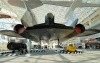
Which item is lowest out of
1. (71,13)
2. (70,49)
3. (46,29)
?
(70,49)

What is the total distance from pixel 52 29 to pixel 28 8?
2.41 m

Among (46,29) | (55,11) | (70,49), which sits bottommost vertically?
(70,49)

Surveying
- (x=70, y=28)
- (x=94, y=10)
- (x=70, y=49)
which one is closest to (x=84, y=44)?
(x=94, y=10)

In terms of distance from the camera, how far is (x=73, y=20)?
12.9 metres

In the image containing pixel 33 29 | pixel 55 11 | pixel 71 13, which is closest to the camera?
pixel 71 13

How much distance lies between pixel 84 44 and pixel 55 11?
37.3 feet

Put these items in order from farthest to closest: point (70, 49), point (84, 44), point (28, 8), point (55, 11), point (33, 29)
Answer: point (84, 44), point (55, 11), point (70, 49), point (33, 29), point (28, 8)

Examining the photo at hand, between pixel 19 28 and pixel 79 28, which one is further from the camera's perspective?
pixel 19 28

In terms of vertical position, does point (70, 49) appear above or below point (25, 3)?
below

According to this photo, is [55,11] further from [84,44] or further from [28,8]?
[28,8]

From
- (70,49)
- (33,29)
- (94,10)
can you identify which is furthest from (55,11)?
(33,29)

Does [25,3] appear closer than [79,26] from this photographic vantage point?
Yes

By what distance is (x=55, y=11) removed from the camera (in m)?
44.9

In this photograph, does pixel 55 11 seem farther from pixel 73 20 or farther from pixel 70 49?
pixel 73 20
